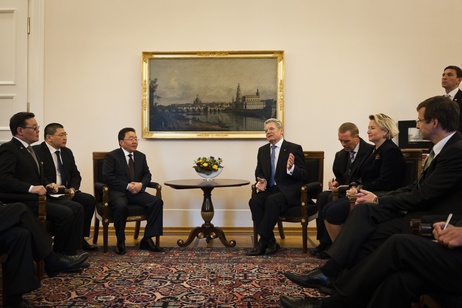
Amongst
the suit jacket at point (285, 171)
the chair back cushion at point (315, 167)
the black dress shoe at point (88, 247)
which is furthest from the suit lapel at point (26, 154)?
the chair back cushion at point (315, 167)

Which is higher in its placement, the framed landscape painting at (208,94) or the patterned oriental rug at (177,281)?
the framed landscape painting at (208,94)

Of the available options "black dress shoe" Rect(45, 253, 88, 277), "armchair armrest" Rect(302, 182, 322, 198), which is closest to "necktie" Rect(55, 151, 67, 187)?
"black dress shoe" Rect(45, 253, 88, 277)

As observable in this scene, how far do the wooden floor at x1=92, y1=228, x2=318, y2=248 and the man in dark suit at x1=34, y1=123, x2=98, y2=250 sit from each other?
2.04 feet

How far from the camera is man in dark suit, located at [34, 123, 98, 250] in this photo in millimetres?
4770

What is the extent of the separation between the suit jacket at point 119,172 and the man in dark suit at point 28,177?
870 mm

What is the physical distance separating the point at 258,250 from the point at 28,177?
2499 millimetres

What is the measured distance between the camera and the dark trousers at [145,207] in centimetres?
485

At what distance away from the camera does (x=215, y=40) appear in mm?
6285

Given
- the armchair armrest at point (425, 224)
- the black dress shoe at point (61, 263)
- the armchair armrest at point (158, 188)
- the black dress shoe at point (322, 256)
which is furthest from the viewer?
the armchair armrest at point (158, 188)

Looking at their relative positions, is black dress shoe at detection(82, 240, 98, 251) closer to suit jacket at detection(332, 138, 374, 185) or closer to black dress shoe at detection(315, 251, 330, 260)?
black dress shoe at detection(315, 251, 330, 260)

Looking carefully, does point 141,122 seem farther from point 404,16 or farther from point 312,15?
point 404,16

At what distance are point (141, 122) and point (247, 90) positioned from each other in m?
1.64

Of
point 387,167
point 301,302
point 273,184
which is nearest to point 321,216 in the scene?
point 273,184

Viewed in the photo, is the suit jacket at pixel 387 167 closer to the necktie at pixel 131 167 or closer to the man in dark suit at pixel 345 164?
the man in dark suit at pixel 345 164
